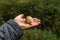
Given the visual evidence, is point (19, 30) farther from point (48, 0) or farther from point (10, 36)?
point (48, 0)

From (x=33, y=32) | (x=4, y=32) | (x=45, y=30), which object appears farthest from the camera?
(x=45, y=30)

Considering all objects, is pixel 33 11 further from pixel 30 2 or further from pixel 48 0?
pixel 48 0

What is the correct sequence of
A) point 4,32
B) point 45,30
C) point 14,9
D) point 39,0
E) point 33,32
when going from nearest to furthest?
point 4,32 → point 33,32 → point 45,30 → point 14,9 → point 39,0

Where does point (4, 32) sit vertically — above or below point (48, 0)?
above

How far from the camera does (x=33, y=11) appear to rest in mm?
4316

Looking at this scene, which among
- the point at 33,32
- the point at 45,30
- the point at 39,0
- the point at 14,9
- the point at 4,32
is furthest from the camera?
the point at 39,0

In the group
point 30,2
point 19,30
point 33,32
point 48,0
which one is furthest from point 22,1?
point 19,30

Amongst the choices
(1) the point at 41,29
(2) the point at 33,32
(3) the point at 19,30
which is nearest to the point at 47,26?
(1) the point at 41,29

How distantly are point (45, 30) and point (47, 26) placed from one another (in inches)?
8.2

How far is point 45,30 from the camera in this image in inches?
157

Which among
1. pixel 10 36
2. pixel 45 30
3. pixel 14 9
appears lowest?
pixel 45 30

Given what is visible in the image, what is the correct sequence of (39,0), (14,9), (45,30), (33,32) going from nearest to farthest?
1. (33,32)
2. (45,30)
3. (14,9)
4. (39,0)

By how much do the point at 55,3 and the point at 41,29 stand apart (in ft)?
2.97

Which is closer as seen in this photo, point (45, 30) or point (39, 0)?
point (45, 30)
